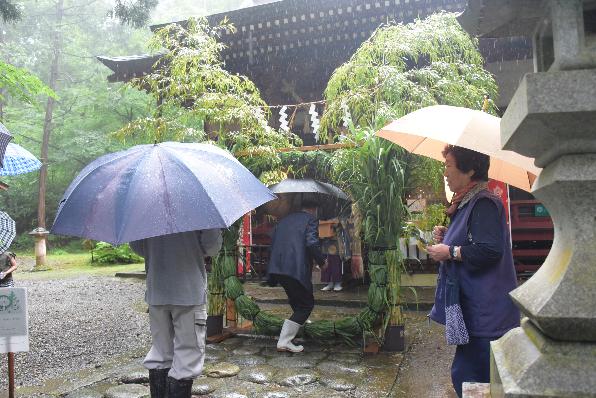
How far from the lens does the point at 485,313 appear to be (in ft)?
9.04

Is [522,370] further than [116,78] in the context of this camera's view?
No

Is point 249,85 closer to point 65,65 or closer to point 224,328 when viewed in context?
point 224,328

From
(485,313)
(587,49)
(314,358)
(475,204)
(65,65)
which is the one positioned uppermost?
(65,65)

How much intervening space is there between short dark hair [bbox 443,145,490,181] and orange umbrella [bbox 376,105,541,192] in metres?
0.08

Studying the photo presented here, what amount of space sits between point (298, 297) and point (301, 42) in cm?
592

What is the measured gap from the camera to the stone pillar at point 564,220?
62.9 inches

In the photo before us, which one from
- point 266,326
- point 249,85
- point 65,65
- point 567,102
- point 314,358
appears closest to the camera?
point 567,102

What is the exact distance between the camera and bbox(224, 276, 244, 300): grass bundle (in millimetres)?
5957

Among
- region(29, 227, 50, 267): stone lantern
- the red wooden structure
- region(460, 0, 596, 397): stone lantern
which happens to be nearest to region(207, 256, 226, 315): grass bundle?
region(460, 0, 596, 397): stone lantern

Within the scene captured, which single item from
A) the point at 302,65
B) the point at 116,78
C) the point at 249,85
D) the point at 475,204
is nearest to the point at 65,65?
the point at 116,78

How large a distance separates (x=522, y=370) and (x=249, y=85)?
5.76 meters

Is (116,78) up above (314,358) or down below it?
above

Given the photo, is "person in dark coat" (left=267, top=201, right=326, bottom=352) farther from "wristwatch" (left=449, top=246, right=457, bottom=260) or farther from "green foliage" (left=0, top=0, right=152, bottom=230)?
"green foliage" (left=0, top=0, right=152, bottom=230)

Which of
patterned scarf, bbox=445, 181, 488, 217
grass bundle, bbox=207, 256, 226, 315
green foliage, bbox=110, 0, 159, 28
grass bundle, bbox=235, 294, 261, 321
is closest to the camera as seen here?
patterned scarf, bbox=445, 181, 488, 217
